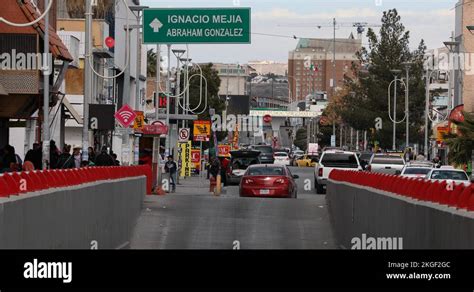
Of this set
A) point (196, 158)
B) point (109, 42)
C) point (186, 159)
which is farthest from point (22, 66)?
point (196, 158)

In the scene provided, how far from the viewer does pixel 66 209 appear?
661 inches

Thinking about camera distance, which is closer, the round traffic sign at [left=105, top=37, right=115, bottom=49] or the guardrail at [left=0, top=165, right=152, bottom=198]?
the guardrail at [left=0, top=165, right=152, bottom=198]

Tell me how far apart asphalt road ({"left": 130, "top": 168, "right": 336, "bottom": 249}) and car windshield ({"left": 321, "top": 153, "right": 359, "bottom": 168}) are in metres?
16.4

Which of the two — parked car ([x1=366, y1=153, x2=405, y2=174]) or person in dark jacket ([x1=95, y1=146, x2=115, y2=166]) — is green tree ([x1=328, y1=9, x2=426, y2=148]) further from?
person in dark jacket ([x1=95, y1=146, x2=115, y2=166])

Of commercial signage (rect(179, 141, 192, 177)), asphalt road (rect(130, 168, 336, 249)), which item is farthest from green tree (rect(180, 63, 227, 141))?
asphalt road (rect(130, 168, 336, 249))

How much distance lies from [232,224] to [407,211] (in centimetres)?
1370

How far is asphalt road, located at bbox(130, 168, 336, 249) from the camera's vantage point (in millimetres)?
25531

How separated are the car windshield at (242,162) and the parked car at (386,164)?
9142mm

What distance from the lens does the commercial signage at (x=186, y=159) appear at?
2933 inches

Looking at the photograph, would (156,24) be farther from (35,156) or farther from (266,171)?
(35,156)

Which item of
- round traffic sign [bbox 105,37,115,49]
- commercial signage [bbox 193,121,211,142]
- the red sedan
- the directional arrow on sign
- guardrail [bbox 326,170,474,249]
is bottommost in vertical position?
the red sedan
